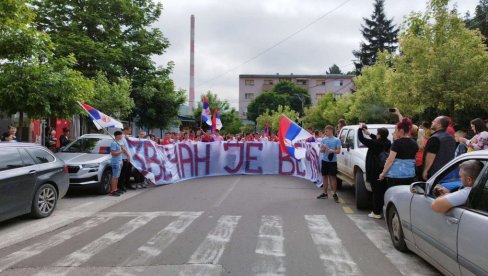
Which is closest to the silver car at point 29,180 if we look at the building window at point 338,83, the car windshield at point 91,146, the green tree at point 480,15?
the car windshield at point 91,146

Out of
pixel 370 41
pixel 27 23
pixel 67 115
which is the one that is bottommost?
pixel 67 115

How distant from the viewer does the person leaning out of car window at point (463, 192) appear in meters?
4.15

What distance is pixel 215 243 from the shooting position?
6.32 meters

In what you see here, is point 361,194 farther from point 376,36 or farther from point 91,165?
point 376,36

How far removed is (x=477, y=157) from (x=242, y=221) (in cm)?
440

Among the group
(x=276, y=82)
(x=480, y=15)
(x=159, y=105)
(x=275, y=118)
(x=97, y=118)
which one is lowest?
(x=97, y=118)

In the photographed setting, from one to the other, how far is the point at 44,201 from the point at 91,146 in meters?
4.23

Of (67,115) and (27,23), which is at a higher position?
(27,23)

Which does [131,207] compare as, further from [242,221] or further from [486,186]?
[486,186]

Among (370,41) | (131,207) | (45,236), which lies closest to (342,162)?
(131,207)

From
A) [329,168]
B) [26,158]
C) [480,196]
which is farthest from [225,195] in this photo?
[480,196]

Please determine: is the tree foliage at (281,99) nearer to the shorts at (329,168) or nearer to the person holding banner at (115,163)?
the person holding banner at (115,163)

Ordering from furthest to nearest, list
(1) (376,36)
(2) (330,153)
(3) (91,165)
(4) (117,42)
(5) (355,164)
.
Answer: (1) (376,36) → (4) (117,42) → (3) (91,165) → (2) (330,153) → (5) (355,164)

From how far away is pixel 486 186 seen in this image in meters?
3.88
